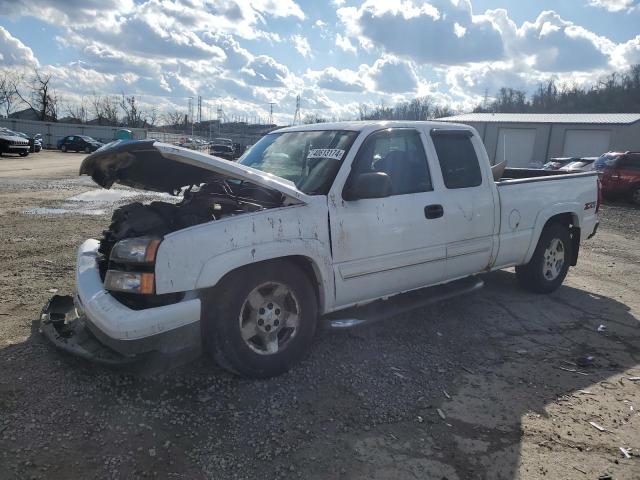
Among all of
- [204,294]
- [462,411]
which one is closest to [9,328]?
[204,294]

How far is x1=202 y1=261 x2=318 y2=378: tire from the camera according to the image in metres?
3.35

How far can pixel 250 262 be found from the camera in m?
3.37

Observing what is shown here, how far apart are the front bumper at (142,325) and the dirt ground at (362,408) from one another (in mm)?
444

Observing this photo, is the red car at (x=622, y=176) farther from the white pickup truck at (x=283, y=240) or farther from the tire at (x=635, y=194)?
the white pickup truck at (x=283, y=240)

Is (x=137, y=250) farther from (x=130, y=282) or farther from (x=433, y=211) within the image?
(x=433, y=211)

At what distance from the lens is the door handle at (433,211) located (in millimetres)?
4344

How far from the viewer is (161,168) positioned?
4082 millimetres

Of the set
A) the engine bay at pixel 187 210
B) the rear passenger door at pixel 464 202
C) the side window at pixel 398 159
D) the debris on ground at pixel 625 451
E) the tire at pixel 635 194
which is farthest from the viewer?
the tire at pixel 635 194

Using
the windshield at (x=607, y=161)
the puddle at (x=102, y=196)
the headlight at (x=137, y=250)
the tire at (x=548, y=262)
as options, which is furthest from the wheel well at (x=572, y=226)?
the windshield at (x=607, y=161)

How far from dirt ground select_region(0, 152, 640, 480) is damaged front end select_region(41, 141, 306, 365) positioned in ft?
1.05

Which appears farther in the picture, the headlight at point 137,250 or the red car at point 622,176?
the red car at point 622,176

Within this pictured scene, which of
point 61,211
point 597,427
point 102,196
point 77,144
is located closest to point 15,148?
point 77,144

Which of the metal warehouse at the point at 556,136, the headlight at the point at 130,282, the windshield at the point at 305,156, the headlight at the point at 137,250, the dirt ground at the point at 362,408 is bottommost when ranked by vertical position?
the dirt ground at the point at 362,408

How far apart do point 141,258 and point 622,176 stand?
58.5 ft
